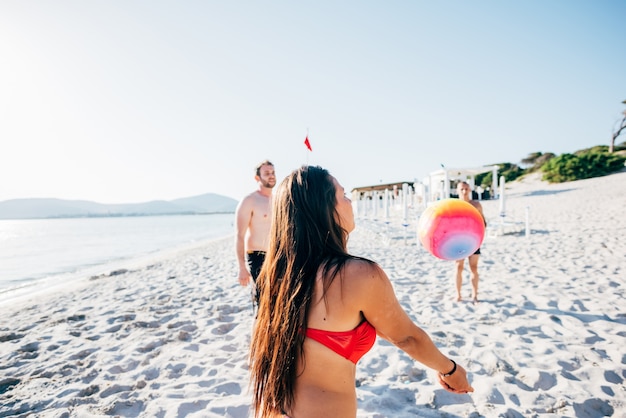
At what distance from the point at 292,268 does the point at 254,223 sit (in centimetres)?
243

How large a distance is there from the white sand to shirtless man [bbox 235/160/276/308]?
3.08ft

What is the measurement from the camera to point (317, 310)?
1.10 metres

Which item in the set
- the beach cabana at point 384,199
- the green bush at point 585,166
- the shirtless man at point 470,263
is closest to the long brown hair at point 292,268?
the shirtless man at point 470,263

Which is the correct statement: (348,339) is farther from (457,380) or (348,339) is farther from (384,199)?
(384,199)

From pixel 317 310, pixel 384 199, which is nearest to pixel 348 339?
pixel 317 310

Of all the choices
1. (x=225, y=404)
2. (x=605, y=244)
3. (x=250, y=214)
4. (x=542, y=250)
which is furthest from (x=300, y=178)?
(x=605, y=244)

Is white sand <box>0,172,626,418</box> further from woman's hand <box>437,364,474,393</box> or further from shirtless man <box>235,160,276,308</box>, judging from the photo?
woman's hand <box>437,364,474,393</box>

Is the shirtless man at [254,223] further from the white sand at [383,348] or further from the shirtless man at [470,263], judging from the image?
the shirtless man at [470,263]

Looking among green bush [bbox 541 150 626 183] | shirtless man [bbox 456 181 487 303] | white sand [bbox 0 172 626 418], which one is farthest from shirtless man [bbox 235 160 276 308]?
green bush [bbox 541 150 626 183]

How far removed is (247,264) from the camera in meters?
3.54

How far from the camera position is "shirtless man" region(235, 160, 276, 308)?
11.3ft

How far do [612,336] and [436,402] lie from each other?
2.22 meters

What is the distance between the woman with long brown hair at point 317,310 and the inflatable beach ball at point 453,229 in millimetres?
1628

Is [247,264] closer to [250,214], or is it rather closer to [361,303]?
[250,214]
